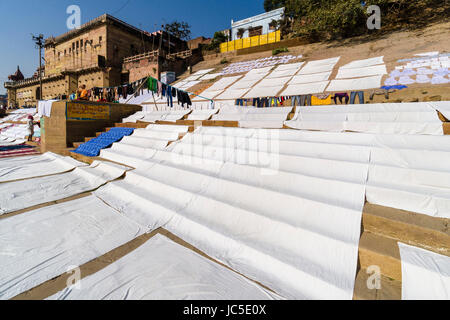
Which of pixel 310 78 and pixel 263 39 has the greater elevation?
pixel 263 39

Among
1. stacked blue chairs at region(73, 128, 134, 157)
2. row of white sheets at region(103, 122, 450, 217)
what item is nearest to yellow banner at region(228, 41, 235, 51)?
stacked blue chairs at region(73, 128, 134, 157)

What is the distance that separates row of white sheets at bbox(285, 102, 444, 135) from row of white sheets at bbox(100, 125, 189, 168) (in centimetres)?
303

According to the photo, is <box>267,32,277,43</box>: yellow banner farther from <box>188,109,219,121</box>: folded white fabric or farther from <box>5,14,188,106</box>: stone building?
<box>188,109,219,121</box>: folded white fabric

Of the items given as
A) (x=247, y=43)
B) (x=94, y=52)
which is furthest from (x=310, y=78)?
(x=94, y=52)

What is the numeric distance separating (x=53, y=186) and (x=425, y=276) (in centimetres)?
530

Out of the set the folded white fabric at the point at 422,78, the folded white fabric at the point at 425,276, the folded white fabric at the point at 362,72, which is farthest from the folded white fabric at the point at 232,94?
the folded white fabric at the point at 425,276

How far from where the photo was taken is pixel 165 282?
5.47ft

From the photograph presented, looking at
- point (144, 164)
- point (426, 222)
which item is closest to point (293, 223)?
point (426, 222)

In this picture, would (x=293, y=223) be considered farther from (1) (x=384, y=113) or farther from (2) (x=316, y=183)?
(1) (x=384, y=113)

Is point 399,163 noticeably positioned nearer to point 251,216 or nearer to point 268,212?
point 268,212

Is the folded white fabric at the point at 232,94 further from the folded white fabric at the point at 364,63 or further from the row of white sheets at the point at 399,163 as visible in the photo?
the row of white sheets at the point at 399,163
